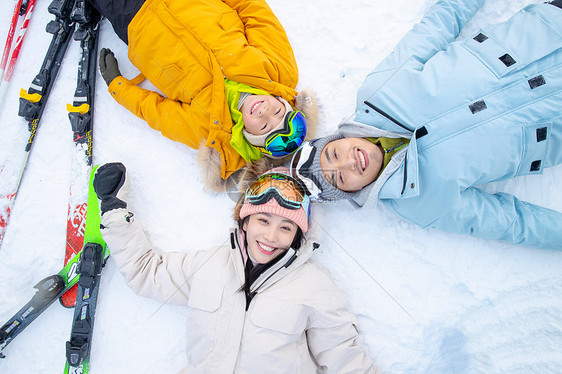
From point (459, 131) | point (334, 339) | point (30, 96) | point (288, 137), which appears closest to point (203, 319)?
point (334, 339)

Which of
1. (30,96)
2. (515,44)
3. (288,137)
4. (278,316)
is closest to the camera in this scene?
(515,44)

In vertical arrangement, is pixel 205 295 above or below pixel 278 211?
below

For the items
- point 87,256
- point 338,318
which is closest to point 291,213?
point 338,318

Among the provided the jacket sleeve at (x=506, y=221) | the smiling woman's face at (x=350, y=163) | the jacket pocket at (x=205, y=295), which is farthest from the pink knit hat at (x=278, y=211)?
the jacket sleeve at (x=506, y=221)

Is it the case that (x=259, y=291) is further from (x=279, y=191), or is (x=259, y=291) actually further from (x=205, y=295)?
(x=279, y=191)

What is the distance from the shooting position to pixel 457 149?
171cm

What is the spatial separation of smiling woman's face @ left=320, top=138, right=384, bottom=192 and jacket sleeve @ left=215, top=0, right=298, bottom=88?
2.28ft

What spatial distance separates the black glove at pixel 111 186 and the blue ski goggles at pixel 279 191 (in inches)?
35.1

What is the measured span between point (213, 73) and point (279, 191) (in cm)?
96

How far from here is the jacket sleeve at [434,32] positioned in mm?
1888

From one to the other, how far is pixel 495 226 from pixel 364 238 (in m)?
0.77

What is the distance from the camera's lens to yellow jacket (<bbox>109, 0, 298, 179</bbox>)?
2049mm

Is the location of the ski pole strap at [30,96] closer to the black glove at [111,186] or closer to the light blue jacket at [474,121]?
the black glove at [111,186]

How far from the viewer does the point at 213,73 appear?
81.6 inches
